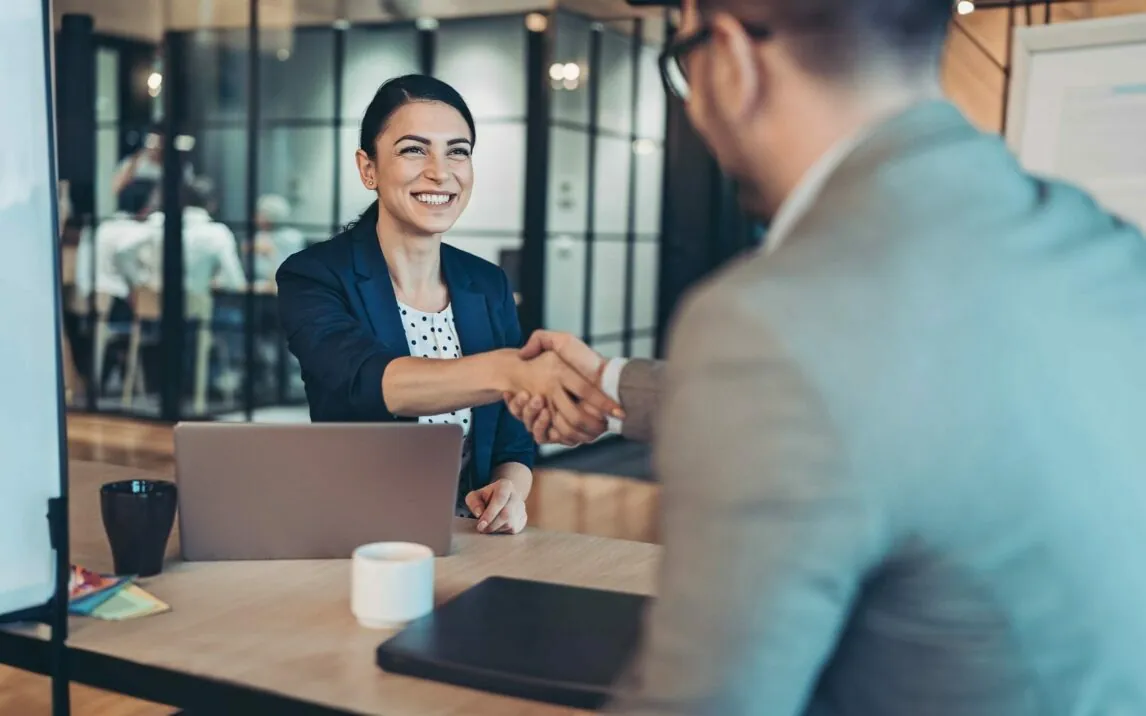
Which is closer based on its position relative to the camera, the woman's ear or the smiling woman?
the smiling woman

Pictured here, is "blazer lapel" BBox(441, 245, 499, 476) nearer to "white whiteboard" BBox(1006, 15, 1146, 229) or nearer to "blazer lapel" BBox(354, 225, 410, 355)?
"blazer lapel" BBox(354, 225, 410, 355)

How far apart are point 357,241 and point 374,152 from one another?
19 cm

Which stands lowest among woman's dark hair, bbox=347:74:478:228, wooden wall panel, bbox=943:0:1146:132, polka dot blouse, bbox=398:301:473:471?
polka dot blouse, bbox=398:301:473:471

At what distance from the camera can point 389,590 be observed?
4.12 ft

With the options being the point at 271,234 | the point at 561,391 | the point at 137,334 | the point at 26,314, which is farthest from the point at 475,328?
the point at 137,334

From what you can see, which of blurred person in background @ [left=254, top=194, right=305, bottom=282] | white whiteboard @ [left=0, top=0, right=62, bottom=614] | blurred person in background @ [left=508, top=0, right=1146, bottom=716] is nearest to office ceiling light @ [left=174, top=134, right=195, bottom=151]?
blurred person in background @ [left=254, top=194, right=305, bottom=282]

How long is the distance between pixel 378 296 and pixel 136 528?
0.75 metres

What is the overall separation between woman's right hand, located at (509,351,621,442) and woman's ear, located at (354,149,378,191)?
769mm

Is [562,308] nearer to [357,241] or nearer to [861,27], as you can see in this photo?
[357,241]

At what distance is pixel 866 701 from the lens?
71 centimetres

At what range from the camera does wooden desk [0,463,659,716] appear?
108 cm

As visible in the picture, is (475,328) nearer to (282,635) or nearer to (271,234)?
(282,635)

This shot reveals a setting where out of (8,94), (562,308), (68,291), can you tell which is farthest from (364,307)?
(68,291)

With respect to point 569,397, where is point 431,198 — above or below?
above
